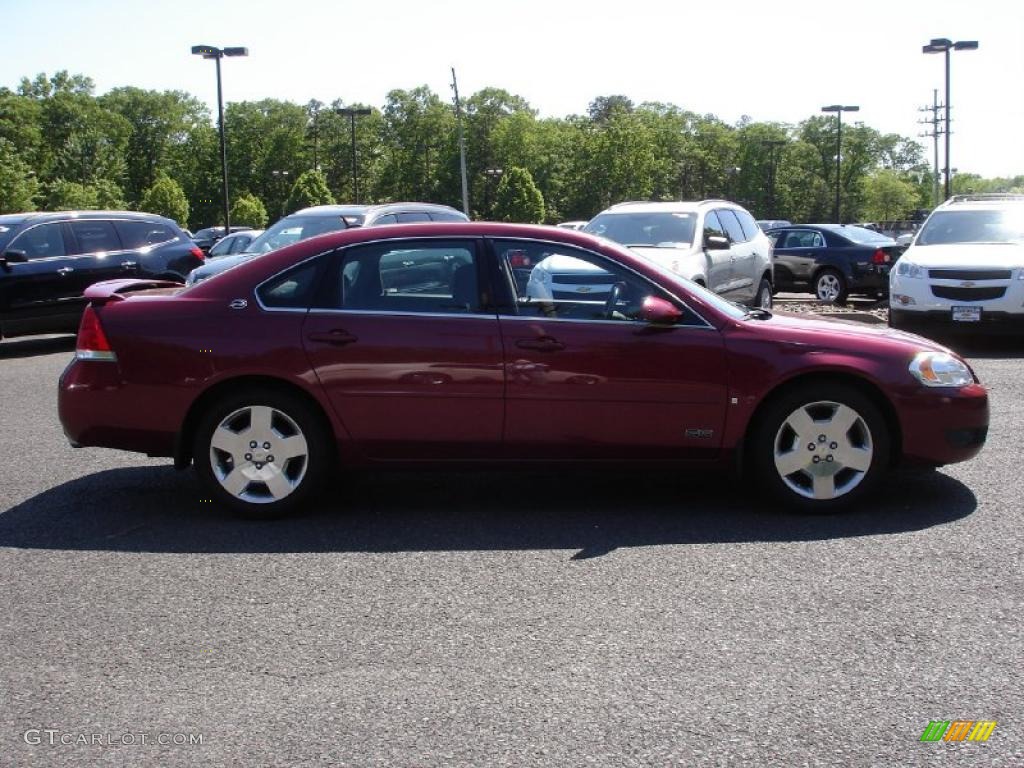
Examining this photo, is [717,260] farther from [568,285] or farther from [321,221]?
[568,285]

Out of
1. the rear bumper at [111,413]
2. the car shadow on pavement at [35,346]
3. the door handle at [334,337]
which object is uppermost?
the door handle at [334,337]

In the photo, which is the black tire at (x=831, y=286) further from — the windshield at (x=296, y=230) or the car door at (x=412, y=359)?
the car door at (x=412, y=359)

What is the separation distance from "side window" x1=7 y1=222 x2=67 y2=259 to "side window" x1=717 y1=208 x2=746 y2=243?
8.61 metres

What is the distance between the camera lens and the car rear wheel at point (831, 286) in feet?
72.5

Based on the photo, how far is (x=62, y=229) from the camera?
1588 centimetres

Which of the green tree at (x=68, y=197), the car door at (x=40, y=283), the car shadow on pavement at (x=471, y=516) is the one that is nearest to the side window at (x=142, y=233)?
the car door at (x=40, y=283)

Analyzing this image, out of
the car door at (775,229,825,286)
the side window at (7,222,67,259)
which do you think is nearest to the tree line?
the car door at (775,229,825,286)

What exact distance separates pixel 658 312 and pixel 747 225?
33.1 ft

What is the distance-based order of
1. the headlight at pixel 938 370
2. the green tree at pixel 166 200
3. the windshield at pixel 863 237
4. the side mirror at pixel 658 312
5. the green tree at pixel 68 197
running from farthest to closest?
the green tree at pixel 166 200
the green tree at pixel 68 197
the windshield at pixel 863 237
the headlight at pixel 938 370
the side mirror at pixel 658 312

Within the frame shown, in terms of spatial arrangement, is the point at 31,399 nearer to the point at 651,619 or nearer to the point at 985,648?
the point at 651,619

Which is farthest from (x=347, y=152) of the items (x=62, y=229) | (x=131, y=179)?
(x=62, y=229)

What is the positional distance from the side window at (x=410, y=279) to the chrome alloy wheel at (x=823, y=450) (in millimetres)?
1806

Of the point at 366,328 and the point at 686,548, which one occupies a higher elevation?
the point at 366,328

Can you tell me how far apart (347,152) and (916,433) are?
108816 mm
